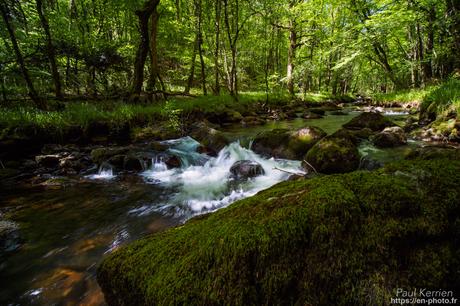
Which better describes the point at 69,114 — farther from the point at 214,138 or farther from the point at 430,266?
the point at 430,266

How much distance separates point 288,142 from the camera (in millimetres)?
7230

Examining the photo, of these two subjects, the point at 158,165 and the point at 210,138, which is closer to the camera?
the point at 158,165

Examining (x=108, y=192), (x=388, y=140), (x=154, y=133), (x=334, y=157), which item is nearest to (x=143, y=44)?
(x=154, y=133)

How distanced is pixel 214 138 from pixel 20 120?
588cm

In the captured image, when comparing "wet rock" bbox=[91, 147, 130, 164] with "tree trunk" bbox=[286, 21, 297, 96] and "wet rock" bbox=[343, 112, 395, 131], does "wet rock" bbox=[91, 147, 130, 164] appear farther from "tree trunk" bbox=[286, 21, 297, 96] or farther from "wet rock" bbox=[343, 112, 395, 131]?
"tree trunk" bbox=[286, 21, 297, 96]

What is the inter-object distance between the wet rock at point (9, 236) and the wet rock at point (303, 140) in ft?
20.4

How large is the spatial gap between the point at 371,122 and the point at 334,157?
4.73 meters

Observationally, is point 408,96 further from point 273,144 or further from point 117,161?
point 117,161

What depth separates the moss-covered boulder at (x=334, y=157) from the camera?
545 centimetres

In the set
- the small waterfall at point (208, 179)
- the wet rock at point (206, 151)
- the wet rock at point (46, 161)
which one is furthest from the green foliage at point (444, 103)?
the wet rock at point (46, 161)

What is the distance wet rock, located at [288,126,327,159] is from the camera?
271 inches

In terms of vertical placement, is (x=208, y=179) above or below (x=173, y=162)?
below

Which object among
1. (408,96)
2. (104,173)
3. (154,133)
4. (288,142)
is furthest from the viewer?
(408,96)

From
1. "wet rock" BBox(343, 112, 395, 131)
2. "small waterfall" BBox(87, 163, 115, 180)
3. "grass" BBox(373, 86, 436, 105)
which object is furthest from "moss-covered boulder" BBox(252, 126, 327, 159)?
"grass" BBox(373, 86, 436, 105)
